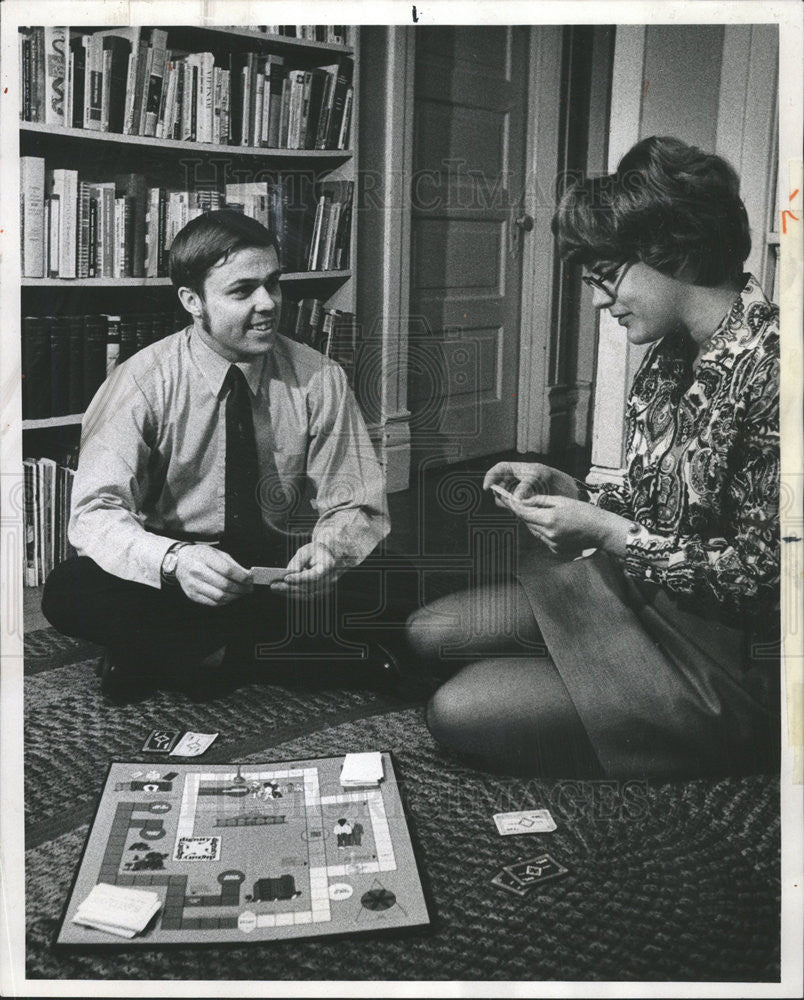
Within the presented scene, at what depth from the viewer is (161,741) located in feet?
5.04

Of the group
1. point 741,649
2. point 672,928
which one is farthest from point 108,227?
point 672,928

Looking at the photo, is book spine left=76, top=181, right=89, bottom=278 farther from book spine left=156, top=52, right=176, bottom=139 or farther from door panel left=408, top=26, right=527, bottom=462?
door panel left=408, top=26, right=527, bottom=462

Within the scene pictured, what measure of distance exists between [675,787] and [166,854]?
760mm

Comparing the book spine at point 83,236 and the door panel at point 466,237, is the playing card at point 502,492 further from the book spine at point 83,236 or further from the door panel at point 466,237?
the book spine at point 83,236

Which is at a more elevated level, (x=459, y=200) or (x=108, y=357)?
(x=459, y=200)

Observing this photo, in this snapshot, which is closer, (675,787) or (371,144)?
(371,144)

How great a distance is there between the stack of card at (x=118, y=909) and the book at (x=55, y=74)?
41.7 inches

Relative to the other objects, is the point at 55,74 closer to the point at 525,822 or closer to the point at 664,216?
the point at 664,216

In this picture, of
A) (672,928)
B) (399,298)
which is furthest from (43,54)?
(672,928)

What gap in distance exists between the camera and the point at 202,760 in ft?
5.01

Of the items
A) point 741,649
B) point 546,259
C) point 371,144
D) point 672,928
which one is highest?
point 371,144

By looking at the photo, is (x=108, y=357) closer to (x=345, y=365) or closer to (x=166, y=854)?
(x=345, y=365)

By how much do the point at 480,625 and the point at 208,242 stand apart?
0.71 m

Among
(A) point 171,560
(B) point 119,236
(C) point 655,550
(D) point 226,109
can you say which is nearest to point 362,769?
(A) point 171,560
